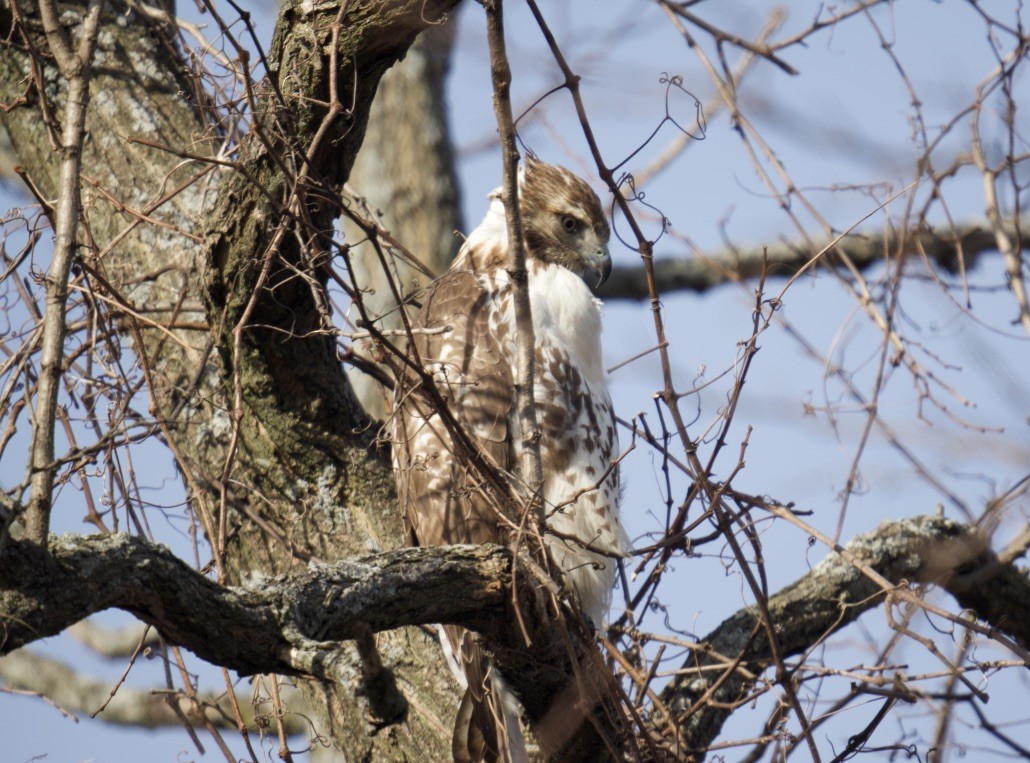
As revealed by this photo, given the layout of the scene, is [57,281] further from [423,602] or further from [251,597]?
→ [423,602]

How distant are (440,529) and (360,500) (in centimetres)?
28

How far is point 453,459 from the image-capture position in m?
3.21

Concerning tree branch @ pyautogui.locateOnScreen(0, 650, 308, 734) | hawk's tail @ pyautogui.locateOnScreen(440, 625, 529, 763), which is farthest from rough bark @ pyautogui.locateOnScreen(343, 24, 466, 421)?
hawk's tail @ pyautogui.locateOnScreen(440, 625, 529, 763)

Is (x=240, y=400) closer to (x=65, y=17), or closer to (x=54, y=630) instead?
(x=54, y=630)

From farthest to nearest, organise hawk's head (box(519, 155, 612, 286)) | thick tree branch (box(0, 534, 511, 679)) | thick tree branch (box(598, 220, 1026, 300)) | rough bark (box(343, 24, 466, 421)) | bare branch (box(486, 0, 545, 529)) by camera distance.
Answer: rough bark (box(343, 24, 466, 421))
thick tree branch (box(598, 220, 1026, 300))
hawk's head (box(519, 155, 612, 286))
bare branch (box(486, 0, 545, 529))
thick tree branch (box(0, 534, 511, 679))

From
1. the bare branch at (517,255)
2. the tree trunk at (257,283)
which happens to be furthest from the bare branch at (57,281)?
the bare branch at (517,255)

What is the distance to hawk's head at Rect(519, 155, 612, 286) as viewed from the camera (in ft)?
13.1

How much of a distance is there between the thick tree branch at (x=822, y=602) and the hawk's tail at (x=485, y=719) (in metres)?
0.47

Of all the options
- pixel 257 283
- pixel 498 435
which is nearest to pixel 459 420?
pixel 498 435

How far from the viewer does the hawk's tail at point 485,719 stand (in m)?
3.13

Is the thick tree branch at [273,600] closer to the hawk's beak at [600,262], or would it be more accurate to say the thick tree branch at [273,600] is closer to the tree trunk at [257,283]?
the tree trunk at [257,283]

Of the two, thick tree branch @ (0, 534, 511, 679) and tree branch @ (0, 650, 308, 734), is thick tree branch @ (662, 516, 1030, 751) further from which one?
tree branch @ (0, 650, 308, 734)

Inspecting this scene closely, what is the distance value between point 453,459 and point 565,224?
3.82 ft

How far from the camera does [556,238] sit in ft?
13.2
